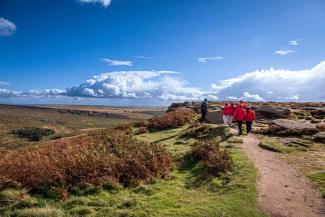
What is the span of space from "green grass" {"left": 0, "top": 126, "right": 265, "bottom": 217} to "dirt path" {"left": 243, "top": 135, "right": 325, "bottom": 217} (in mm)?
387

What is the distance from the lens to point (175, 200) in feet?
30.8

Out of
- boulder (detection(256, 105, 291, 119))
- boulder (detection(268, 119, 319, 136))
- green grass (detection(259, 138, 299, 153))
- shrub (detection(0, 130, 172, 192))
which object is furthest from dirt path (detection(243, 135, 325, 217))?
boulder (detection(256, 105, 291, 119))

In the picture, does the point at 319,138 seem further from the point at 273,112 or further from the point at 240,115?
the point at 273,112

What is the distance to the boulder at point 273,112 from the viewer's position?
33.0 m

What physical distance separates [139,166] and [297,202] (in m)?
5.96

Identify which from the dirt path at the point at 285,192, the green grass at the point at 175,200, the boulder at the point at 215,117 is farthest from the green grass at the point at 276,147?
the boulder at the point at 215,117

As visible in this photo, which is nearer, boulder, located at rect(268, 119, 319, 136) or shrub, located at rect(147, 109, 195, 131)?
boulder, located at rect(268, 119, 319, 136)

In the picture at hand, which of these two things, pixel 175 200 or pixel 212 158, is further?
pixel 212 158

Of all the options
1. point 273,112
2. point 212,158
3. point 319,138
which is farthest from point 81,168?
point 273,112

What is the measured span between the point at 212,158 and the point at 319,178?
4.27 m

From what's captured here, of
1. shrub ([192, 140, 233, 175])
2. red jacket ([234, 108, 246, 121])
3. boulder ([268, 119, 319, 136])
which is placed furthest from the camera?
red jacket ([234, 108, 246, 121])

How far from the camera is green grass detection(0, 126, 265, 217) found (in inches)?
335

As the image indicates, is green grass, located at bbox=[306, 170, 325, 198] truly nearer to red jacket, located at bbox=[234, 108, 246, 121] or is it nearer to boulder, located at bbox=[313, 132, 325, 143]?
boulder, located at bbox=[313, 132, 325, 143]

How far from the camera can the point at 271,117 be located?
3341cm
